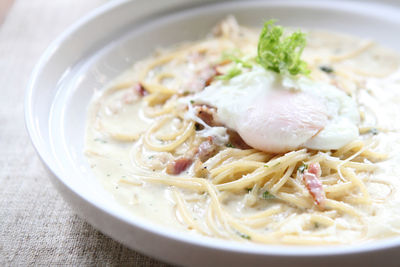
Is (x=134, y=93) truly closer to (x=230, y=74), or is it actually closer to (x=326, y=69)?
(x=230, y=74)

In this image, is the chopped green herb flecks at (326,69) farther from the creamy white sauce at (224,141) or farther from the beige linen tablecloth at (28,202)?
the beige linen tablecloth at (28,202)

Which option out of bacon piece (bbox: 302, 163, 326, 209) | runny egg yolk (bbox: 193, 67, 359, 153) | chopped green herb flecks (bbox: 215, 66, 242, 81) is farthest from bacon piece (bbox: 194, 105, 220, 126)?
bacon piece (bbox: 302, 163, 326, 209)

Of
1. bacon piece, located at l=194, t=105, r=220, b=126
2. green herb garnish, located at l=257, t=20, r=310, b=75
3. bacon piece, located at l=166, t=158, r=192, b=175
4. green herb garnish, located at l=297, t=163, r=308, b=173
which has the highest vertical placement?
green herb garnish, located at l=257, t=20, r=310, b=75

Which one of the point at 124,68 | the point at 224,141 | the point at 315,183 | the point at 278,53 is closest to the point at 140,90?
the point at 124,68

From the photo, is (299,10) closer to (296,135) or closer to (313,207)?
(296,135)

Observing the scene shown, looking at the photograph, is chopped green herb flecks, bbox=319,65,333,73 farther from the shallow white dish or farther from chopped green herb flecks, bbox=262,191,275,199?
chopped green herb flecks, bbox=262,191,275,199

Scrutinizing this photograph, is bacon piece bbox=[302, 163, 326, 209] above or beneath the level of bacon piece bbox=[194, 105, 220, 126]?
above

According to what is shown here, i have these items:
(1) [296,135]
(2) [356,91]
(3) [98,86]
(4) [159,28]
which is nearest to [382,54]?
(2) [356,91]
